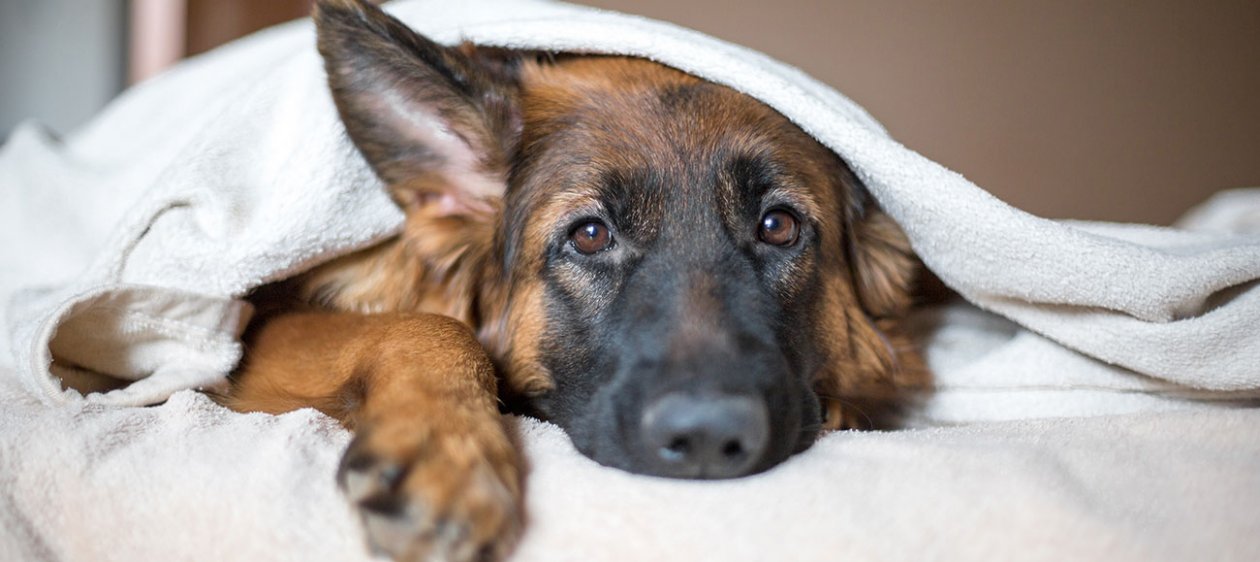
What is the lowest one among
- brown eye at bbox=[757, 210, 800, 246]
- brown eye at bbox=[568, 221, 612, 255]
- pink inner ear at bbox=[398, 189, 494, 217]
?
pink inner ear at bbox=[398, 189, 494, 217]

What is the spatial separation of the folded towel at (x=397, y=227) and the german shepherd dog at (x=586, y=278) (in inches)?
3.5

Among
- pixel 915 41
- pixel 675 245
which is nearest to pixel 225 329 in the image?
pixel 675 245

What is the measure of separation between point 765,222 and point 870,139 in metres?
0.26

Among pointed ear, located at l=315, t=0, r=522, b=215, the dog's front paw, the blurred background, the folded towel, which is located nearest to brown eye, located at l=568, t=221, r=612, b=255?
pointed ear, located at l=315, t=0, r=522, b=215

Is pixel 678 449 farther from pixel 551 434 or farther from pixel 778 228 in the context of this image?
pixel 778 228

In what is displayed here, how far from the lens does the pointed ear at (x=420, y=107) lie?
5.00 feet

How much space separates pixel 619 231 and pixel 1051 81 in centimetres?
343

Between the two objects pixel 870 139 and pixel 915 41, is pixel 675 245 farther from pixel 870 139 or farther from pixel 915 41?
pixel 915 41

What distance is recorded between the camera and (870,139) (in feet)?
5.35

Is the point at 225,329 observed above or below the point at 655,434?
below

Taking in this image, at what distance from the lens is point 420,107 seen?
1688 mm

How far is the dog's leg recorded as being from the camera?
0.94 m

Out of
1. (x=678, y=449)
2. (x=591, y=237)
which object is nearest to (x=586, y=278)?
(x=591, y=237)

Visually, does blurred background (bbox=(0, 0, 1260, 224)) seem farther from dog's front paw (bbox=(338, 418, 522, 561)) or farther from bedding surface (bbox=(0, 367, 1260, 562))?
dog's front paw (bbox=(338, 418, 522, 561))
